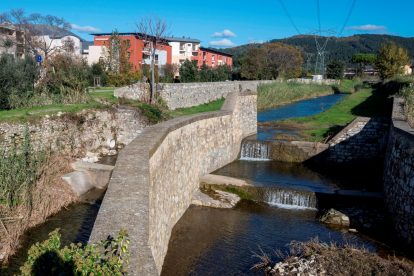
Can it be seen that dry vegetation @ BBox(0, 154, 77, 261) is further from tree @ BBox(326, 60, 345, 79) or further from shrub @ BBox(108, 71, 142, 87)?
tree @ BBox(326, 60, 345, 79)

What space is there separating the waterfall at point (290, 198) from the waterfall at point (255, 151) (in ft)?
17.2

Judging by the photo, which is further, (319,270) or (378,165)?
(378,165)

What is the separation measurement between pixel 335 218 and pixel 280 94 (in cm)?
2745

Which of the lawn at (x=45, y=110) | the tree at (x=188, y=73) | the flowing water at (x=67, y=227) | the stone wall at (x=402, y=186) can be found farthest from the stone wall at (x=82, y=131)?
the tree at (x=188, y=73)

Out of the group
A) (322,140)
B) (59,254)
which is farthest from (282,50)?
(59,254)

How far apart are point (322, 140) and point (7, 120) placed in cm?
1253

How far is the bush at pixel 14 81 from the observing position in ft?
54.7

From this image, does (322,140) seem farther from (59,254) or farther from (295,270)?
(59,254)

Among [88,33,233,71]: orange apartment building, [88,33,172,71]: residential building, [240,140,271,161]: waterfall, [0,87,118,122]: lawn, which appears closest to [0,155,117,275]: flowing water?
[0,87,118,122]: lawn

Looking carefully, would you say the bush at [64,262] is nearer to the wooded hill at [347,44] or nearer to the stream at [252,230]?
the stream at [252,230]

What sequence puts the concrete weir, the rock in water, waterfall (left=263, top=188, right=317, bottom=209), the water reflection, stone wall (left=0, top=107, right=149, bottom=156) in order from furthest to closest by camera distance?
stone wall (left=0, top=107, right=149, bottom=156) < waterfall (left=263, top=188, right=317, bottom=209) < the rock in water < the water reflection < the concrete weir

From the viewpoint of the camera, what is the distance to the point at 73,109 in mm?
17016

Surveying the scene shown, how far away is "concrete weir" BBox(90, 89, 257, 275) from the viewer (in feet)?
17.4

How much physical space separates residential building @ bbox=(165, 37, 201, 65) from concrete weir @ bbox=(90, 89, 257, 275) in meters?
53.4
